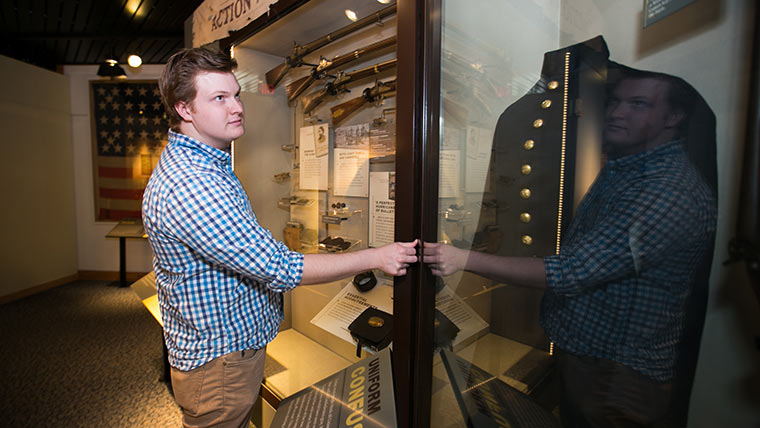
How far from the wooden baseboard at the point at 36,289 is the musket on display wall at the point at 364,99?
4783mm

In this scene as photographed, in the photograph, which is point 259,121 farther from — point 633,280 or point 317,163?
point 633,280

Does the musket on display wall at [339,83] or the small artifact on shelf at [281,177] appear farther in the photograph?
the small artifact on shelf at [281,177]

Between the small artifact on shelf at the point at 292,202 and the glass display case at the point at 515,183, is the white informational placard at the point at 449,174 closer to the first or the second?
the glass display case at the point at 515,183

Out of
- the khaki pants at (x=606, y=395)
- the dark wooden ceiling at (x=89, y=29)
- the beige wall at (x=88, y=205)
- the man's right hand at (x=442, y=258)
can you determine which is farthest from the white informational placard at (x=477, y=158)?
the beige wall at (x=88, y=205)

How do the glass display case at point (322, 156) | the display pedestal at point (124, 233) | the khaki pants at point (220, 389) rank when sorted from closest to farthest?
1. the khaki pants at point (220, 389)
2. the glass display case at point (322, 156)
3. the display pedestal at point (124, 233)

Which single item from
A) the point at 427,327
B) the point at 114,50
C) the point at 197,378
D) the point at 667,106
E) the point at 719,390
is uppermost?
the point at 114,50

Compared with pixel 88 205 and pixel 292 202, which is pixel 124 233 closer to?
pixel 88 205

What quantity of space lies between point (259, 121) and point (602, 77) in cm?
188

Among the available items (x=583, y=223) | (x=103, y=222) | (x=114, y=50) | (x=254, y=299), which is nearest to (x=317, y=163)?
(x=254, y=299)

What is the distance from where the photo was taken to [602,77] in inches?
22.4

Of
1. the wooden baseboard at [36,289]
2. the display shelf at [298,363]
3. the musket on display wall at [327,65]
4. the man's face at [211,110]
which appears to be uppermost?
the musket on display wall at [327,65]

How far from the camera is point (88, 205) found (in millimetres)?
4969

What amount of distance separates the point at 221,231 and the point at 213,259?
0.10 meters

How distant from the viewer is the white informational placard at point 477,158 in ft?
2.71
